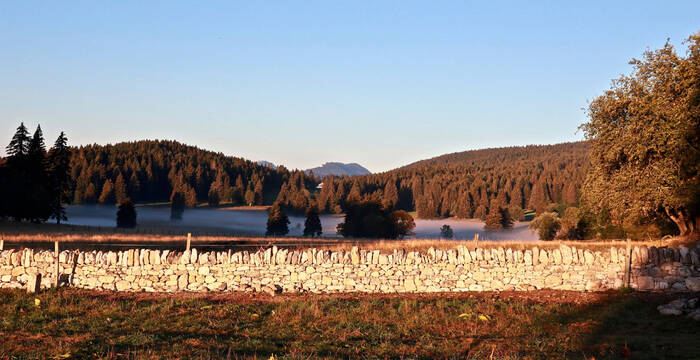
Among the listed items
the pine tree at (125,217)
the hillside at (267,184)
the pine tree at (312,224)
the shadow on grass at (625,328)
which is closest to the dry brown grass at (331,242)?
the shadow on grass at (625,328)

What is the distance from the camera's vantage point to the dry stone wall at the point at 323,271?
17.5m

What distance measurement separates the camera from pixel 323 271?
1770 cm

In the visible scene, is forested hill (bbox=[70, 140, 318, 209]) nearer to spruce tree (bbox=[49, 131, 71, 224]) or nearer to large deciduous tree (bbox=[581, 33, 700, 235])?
spruce tree (bbox=[49, 131, 71, 224])

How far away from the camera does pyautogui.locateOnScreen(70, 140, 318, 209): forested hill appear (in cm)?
14012

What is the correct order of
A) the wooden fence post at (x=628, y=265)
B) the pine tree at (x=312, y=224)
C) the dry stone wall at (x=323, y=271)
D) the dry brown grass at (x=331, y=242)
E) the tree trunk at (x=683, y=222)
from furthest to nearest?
the pine tree at (x=312, y=224) < the tree trunk at (x=683, y=222) < the dry brown grass at (x=331, y=242) < the dry stone wall at (x=323, y=271) < the wooden fence post at (x=628, y=265)

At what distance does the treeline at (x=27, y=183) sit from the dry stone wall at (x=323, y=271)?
48.7 meters

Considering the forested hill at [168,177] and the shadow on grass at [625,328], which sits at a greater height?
the forested hill at [168,177]

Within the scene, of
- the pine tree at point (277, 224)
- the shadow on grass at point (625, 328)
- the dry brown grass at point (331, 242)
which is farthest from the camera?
the pine tree at point (277, 224)

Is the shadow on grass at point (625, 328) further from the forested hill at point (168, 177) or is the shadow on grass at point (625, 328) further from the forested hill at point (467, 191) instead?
the forested hill at point (168, 177)

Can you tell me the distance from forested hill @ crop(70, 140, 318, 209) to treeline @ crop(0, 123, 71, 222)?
7493cm

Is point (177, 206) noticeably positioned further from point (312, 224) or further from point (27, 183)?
point (27, 183)

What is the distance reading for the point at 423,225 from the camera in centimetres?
13875

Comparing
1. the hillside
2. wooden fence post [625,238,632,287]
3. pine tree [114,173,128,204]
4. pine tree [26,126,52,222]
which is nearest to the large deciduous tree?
wooden fence post [625,238,632,287]

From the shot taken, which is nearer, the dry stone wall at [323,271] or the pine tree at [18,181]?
the dry stone wall at [323,271]
